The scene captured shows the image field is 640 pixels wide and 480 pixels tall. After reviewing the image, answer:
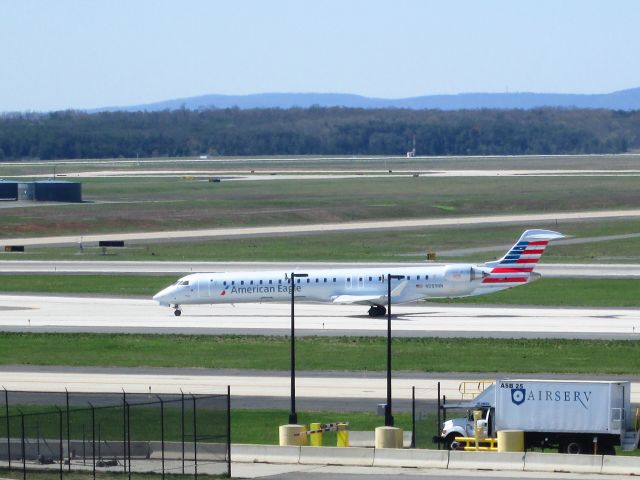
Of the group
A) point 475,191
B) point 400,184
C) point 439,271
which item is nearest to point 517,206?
point 475,191

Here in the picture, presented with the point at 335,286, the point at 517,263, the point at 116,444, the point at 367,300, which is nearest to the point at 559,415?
the point at 116,444

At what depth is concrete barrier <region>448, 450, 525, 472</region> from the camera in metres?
37.6

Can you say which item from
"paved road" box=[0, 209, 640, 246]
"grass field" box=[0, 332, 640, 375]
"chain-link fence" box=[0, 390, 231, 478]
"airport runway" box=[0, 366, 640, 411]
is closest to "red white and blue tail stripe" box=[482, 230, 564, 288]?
"grass field" box=[0, 332, 640, 375]

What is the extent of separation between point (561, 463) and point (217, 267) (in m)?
58.7

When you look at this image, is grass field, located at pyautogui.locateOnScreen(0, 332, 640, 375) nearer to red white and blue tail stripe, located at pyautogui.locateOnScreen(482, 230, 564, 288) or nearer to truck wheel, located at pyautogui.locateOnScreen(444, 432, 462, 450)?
red white and blue tail stripe, located at pyautogui.locateOnScreen(482, 230, 564, 288)

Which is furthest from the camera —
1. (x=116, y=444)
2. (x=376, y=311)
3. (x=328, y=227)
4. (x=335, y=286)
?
(x=328, y=227)

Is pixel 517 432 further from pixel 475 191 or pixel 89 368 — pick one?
pixel 475 191

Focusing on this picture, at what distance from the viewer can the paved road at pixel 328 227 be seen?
123 meters

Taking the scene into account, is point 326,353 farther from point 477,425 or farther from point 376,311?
point 477,425

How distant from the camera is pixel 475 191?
570 feet

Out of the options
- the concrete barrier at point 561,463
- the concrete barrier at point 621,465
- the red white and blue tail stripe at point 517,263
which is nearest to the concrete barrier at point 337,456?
the concrete barrier at point 561,463

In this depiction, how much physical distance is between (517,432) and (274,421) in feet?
31.4

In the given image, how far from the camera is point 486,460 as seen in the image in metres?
37.8

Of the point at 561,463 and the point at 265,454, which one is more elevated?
the point at 561,463
